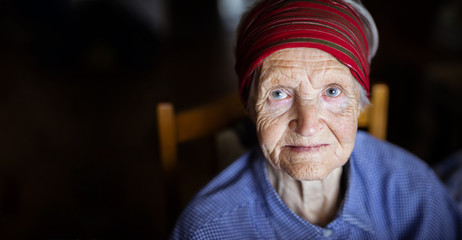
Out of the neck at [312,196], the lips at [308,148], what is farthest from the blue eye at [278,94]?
the neck at [312,196]

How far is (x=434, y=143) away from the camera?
8.52 ft

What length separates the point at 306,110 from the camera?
0.96m

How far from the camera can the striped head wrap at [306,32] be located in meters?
0.93

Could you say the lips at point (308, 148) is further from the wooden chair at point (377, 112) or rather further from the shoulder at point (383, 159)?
the wooden chair at point (377, 112)

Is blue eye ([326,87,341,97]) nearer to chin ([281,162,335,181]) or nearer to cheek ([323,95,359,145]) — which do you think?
cheek ([323,95,359,145])

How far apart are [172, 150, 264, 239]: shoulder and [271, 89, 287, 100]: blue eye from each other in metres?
0.29

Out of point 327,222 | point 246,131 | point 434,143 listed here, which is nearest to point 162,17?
point 434,143

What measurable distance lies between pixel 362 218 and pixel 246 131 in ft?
1.59

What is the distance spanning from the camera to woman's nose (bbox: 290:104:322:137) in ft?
3.13

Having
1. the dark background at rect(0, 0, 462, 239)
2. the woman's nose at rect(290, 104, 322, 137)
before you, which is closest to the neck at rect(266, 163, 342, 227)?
the woman's nose at rect(290, 104, 322, 137)

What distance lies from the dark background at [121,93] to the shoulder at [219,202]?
14.3 inches

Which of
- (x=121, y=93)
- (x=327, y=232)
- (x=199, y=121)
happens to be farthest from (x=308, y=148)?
(x=121, y=93)

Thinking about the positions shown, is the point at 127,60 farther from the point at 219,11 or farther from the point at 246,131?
the point at 246,131

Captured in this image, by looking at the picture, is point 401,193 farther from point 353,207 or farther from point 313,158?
point 313,158
